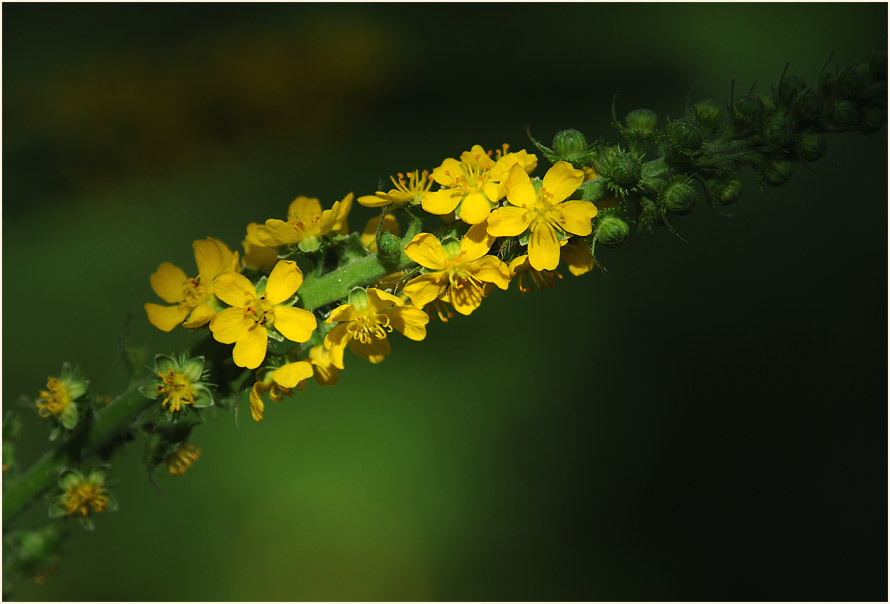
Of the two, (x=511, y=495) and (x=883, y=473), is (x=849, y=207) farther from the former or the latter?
(x=511, y=495)

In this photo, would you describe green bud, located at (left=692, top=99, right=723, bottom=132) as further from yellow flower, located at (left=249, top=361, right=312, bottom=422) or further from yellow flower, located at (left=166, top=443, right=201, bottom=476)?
yellow flower, located at (left=166, top=443, right=201, bottom=476)

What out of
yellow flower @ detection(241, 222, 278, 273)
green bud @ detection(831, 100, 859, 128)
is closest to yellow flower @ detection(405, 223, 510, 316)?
yellow flower @ detection(241, 222, 278, 273)

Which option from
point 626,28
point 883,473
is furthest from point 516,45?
point 883,473

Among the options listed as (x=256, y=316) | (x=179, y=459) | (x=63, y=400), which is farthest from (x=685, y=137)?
(x=63, y=400)

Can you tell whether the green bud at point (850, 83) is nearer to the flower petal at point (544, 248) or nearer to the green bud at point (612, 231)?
the green bud at point (612, 231)

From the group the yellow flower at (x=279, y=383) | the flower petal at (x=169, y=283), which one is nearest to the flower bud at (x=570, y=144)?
the yellow flower at (x=279, y=383)

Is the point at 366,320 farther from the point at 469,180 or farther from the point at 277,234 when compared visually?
the point at 469,180
